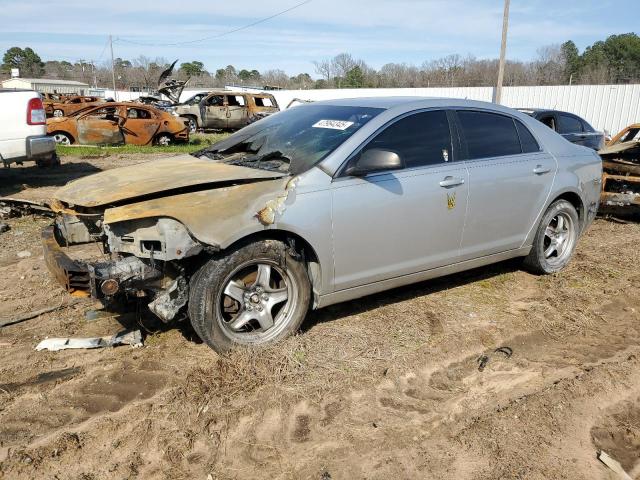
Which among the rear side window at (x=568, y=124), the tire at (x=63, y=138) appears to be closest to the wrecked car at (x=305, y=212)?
the rear side window at (x=568, y=124)

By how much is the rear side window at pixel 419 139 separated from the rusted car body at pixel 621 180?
500 cm

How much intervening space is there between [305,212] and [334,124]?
0.93m

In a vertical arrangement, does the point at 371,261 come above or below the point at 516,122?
below

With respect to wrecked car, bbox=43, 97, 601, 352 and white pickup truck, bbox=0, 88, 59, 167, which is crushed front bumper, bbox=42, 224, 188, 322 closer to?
wrecked car, bbox=43, 97, 601, 352

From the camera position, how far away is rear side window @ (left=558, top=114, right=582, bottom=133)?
36.4 feet

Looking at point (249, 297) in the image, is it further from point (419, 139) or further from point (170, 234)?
point (419, 139)

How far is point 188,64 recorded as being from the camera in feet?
317

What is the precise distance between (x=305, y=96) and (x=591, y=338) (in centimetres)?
3293

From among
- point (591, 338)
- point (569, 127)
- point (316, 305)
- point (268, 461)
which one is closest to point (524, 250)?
point (591, 338)

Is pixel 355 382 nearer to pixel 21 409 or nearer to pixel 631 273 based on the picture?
pixel 21 409

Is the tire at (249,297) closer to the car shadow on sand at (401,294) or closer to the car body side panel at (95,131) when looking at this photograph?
the car shadow on sand at (401,294)

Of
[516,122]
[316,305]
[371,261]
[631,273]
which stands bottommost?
[631,273]

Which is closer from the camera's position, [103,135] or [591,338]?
[591,338]

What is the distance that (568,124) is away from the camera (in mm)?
11281
